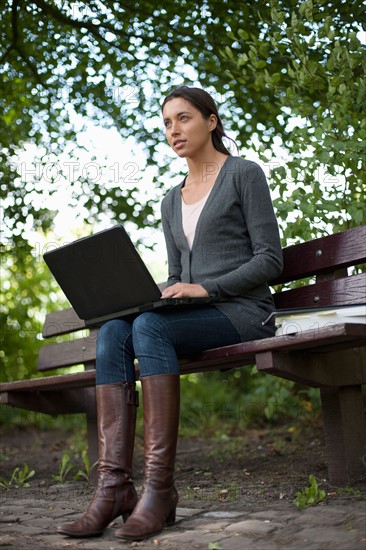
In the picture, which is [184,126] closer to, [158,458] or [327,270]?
[327,270]

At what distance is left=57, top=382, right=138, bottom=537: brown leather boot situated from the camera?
2.58 metres

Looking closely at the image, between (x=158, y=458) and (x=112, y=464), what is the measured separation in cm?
19

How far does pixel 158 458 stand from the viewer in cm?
261

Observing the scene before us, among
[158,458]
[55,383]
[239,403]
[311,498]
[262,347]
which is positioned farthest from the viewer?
[239,403]

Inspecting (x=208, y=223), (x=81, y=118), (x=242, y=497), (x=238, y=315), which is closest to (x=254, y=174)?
(x=208, y=223)

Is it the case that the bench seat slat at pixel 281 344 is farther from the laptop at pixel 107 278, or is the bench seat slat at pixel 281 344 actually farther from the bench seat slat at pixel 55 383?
the bench seat slat at pixel 55 383

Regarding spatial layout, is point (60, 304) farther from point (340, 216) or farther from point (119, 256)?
point (119, 256)

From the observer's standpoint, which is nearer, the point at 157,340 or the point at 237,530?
the point at 237,530

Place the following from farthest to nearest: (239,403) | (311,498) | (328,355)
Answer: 1. (239,403)
2. (328,355)
3. (311,498)

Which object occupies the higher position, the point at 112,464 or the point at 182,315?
the point at 182,315

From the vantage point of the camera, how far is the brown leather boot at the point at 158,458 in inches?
98.2

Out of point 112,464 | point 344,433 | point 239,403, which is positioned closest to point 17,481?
point 112,464

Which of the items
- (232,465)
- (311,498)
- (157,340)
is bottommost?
(232,465)

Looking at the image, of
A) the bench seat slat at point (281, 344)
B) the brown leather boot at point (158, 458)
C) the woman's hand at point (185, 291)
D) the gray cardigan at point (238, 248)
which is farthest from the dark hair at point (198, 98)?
the brown leather boot at point (158, 458)
